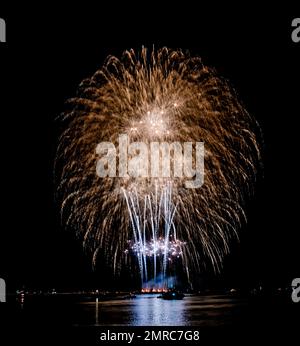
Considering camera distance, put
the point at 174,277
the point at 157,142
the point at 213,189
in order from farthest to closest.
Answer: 1. the point at 174,277
2. the point at 213,189
3. the point at 157,142

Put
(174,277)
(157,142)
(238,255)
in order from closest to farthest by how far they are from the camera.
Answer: (157,142) → (174,277) → (238,255)

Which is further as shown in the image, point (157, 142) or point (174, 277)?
point (174, 277)

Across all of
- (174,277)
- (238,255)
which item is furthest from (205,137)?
(238,255)

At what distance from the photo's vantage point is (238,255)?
96250 millimetres

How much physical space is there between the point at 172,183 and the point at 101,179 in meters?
4.27

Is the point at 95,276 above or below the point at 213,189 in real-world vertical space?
below

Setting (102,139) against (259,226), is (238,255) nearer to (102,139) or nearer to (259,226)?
(259,226)

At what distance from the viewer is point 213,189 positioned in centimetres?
3441

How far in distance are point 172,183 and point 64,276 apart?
6731cm

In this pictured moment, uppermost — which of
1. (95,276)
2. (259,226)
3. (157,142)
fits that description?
(157,142)

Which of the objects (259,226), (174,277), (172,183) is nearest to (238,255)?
(259,226)
